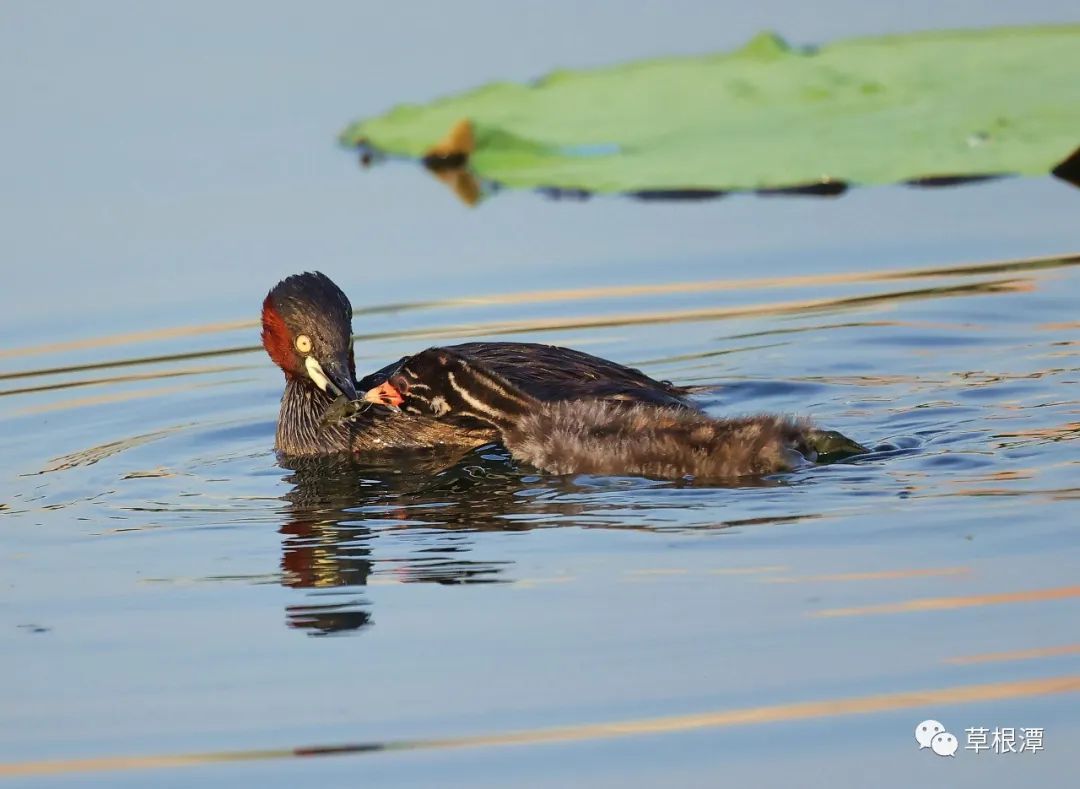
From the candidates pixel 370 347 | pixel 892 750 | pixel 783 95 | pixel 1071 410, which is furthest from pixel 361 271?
pixel 892 750

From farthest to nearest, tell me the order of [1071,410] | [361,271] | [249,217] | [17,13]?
[17,13], [249,217], [361,271], [1071,410]

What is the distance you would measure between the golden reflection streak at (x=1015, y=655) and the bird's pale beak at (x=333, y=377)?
393 cm

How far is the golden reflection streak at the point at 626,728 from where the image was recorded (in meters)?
5.45

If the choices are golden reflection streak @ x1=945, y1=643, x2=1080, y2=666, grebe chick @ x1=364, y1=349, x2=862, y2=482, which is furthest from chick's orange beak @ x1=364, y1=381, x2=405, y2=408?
golden reflection streak @ x1=945, y1=643, x2=1080, y2=666

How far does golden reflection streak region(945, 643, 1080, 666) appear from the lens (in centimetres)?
574

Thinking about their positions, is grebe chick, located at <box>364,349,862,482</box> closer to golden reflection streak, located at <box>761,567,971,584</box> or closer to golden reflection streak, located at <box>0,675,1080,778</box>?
golden reflection streak, located at <box>761,567,971,584</box>

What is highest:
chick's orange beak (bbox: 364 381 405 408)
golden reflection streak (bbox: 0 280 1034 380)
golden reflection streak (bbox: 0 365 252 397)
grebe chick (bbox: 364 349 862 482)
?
golden reflection streak (bbox: 0 280 1034 380)

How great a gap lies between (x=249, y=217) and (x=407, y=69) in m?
3.83

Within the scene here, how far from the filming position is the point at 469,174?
1384 cm

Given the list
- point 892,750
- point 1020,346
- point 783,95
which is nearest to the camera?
point 892,750

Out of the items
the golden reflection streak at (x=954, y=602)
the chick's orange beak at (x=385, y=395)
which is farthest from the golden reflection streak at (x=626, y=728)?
the chick's orange beak at (x=385, y=395)

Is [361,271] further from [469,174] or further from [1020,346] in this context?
→ [1020,346]

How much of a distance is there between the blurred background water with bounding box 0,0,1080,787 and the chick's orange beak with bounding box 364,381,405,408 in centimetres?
32

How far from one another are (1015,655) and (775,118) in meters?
7.59
